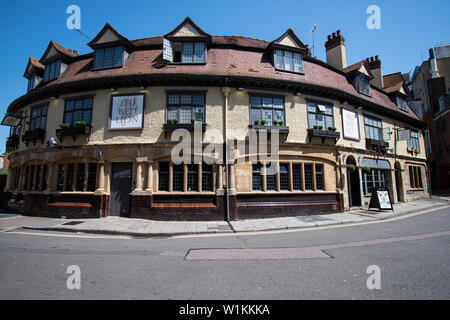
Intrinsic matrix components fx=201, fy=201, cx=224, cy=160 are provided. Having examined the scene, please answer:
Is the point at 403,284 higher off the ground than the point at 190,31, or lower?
lower

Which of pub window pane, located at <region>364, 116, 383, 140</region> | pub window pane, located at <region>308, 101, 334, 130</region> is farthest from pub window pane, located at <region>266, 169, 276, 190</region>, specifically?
pub window pane, located at <region>364, 116, 383, 140</region>

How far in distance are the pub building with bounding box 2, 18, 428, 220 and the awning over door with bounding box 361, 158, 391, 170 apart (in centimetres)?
73

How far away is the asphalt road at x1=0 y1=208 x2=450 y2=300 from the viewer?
3.54 m

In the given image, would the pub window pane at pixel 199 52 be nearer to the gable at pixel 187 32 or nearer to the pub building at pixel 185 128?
the pub building at pixel 185 128

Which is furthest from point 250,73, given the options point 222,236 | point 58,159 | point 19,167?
point 19,167

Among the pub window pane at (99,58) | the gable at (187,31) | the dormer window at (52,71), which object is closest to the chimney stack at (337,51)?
the gable at (187,31)

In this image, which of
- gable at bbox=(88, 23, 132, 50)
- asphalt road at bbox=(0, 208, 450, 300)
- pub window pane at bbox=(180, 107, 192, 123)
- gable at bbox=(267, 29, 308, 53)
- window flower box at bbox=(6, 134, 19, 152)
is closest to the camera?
asphalt road at bbox=(0, 208, 450, 300)

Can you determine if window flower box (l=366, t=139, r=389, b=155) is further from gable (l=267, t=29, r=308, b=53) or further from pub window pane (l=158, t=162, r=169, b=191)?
pub window pane (l=158, t=162, r=169, b=191)

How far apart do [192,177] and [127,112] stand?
5.77m

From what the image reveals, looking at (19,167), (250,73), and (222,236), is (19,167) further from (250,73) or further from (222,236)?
(250,73)

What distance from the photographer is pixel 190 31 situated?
43.4ft

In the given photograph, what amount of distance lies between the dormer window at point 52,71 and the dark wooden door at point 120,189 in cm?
910

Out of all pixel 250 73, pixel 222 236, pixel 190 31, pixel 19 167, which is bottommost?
pixel 222 236
